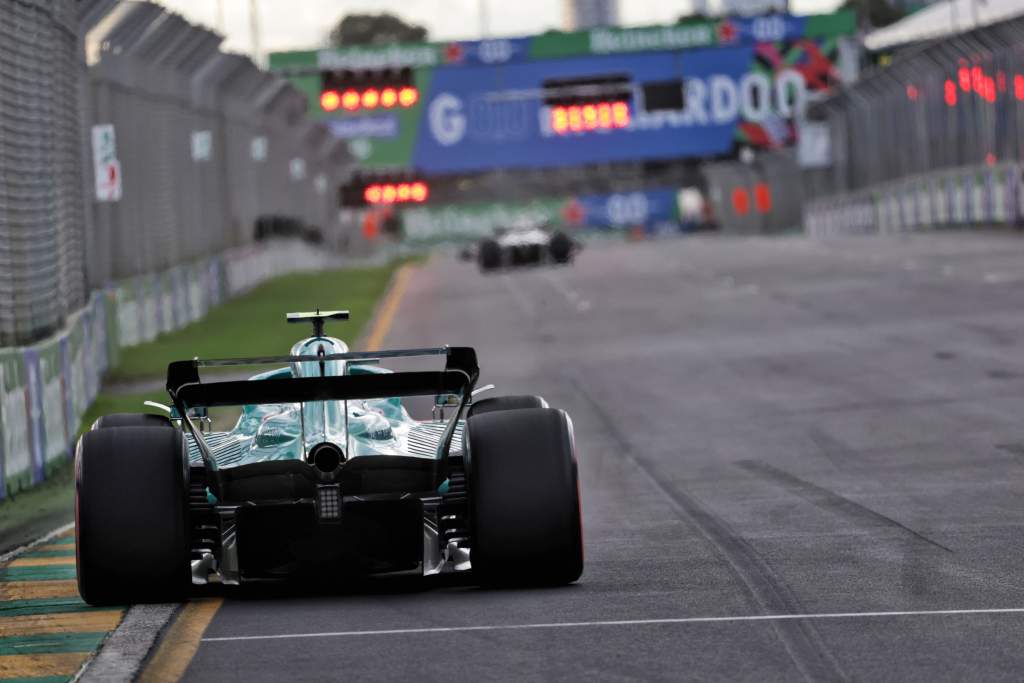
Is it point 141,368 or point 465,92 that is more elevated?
point 465,92

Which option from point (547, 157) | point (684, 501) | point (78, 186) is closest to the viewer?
point (684, 501)

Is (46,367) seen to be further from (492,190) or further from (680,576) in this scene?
(492,190)

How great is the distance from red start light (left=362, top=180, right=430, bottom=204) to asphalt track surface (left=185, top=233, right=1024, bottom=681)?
57.4m

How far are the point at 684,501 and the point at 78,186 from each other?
13531mm

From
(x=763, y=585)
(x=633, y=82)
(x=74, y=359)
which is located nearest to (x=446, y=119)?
(x=633, y=82)

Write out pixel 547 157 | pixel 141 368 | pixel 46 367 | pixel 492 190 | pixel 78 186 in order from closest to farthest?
pixel 46 367 → pixel 78 186 → pixel 141 368 → pixel 547 157 → pixel 492 190

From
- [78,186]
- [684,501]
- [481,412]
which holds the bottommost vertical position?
[684,501]

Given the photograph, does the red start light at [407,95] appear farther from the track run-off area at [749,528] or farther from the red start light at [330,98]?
the track run-off area at [749,528]

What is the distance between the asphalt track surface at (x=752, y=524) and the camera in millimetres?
7695

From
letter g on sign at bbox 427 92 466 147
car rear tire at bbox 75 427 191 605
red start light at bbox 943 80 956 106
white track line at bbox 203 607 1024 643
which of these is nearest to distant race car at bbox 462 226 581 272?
red start light at bbox 943 80 956 106

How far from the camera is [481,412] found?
9695mm

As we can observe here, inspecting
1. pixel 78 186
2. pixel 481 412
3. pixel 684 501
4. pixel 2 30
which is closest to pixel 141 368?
pixel 78 186

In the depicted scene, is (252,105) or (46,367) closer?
(46,367)

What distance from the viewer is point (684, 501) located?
13.0m
